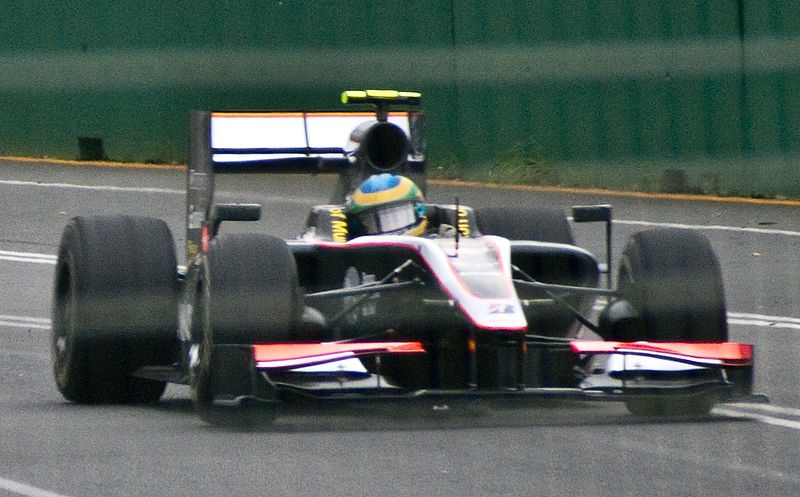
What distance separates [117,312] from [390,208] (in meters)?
1.28

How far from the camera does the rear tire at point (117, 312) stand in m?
8.80

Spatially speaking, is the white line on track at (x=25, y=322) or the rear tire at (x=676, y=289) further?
the white line on track at (x=25, y=322)

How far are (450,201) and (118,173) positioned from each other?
5.18 metres

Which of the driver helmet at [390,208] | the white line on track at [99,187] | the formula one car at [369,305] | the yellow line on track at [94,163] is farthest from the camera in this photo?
the yellow line on track at [94,163]

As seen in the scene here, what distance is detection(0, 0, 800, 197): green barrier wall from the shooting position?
1820 centimetres

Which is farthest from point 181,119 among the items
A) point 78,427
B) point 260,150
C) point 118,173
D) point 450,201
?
point 78,427

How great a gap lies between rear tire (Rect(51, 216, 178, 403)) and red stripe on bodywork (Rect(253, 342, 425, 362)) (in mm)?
1204

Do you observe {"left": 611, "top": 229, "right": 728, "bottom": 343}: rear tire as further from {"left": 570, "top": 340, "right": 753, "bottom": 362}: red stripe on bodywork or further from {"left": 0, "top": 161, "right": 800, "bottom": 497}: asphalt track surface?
{"left": 0, "top": 161, "right": 800, "bottom": 497}: asphalt track surface

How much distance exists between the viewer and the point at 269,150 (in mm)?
9844

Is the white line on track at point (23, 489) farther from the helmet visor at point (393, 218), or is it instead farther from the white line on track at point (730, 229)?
the white line on track at point (730, 229)

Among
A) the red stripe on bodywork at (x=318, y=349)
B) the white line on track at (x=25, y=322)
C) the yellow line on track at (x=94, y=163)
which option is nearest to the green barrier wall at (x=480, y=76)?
the yellow line on track at (x=94, y=163)

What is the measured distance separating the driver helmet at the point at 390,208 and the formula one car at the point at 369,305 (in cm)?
1

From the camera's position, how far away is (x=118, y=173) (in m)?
21.5

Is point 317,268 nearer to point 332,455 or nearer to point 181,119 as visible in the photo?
point 332,455
